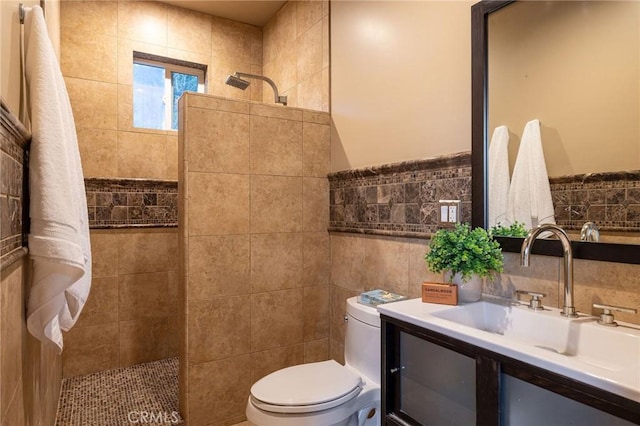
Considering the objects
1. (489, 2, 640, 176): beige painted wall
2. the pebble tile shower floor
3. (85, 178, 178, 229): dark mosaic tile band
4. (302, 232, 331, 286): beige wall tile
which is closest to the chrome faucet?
(489, 2, 640, 176): beige painted wall

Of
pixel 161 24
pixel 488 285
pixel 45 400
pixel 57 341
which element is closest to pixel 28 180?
pixel 57 341

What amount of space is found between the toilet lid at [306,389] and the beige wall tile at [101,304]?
1671mm

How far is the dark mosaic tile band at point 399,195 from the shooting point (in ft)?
5.39

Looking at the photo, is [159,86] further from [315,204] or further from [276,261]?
[276,261]

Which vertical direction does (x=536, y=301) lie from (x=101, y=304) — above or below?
above

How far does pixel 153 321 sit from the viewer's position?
114 inches

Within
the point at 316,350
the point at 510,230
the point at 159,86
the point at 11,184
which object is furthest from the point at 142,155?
the point at 510,230

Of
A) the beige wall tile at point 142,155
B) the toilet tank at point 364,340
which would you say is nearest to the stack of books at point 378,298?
the toilet tank at point 364,340

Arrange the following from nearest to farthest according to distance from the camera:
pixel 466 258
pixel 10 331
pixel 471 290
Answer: pixel 10 331 → pixel 466 258 → pixel 471 290

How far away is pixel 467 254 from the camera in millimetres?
1358

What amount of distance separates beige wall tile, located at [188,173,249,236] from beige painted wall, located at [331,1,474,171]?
0.65 metres

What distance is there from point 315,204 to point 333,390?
117 centimetres

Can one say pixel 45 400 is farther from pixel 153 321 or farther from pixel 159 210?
pixel 159 210

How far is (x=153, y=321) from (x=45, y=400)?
1.32 metres
